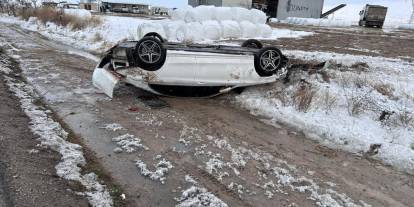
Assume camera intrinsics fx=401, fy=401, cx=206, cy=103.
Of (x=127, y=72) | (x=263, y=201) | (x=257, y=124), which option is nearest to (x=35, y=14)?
(x=127, y=72)

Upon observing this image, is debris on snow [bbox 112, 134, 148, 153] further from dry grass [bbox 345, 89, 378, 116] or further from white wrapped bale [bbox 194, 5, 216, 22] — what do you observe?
white wrapped bale [bbox 194, 5, 216, 22]

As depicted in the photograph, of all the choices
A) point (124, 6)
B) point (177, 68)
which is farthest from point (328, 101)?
point (124, 6)

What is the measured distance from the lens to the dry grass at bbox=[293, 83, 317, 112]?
6.70 metres

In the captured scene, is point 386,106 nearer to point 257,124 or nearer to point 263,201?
point 257,124

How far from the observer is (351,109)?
654cm

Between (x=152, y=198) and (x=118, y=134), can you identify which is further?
(x=118, y=134)

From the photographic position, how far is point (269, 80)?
767cm

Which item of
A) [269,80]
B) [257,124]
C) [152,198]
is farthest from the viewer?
[269,80]

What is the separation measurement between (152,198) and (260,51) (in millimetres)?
4365

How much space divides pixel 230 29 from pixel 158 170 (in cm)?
1449

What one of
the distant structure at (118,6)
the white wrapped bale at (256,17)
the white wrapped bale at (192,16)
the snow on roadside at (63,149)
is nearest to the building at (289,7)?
the distant structure at (118,6)

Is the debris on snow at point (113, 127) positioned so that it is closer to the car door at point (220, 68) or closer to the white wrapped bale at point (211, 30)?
the car door at point (220, 68)

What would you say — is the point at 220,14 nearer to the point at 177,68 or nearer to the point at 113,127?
the point at 177,68

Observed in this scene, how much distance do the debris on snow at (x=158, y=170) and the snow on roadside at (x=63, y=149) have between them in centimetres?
52
